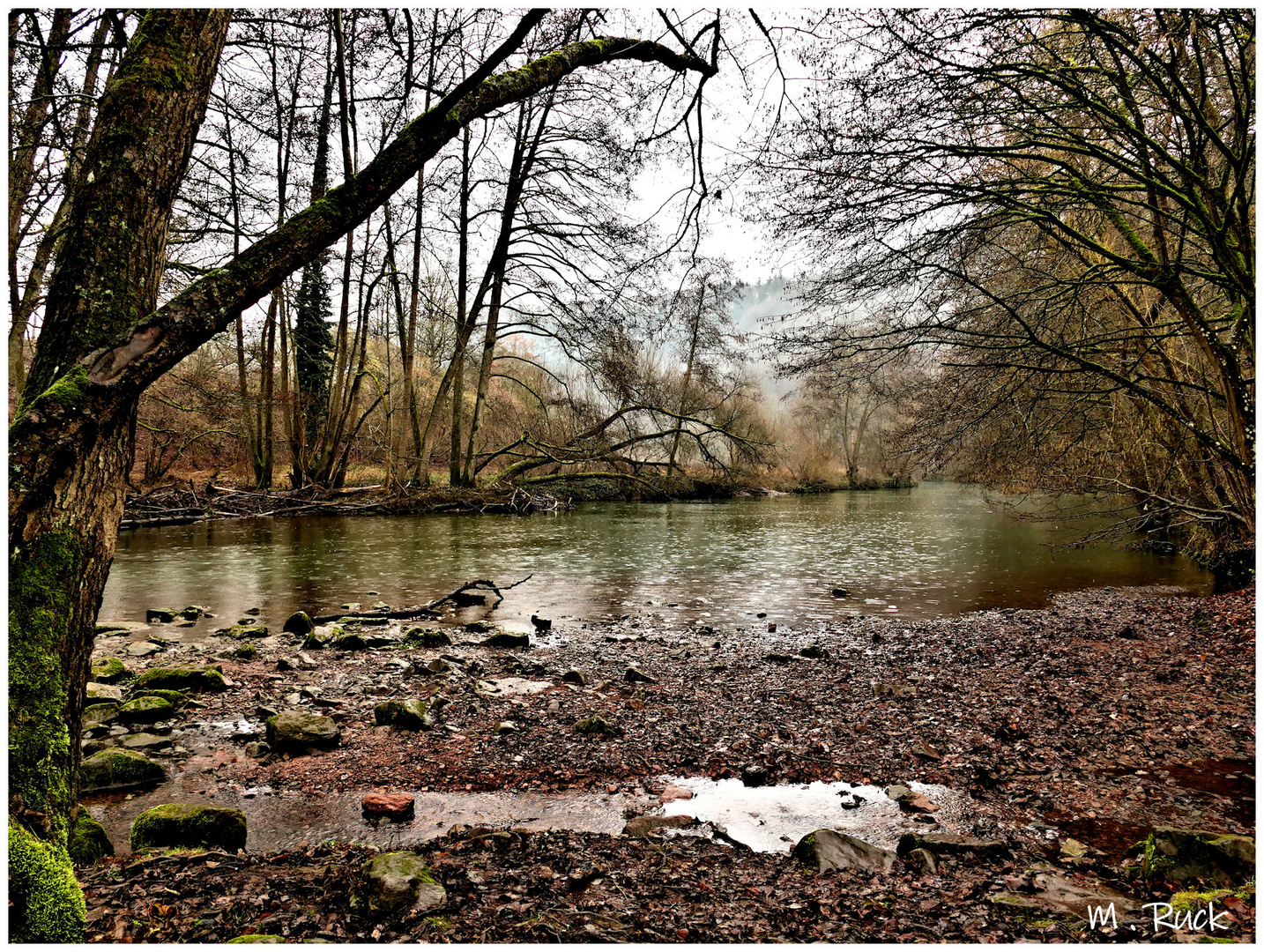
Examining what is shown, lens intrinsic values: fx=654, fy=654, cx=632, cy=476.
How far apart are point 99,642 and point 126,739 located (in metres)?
3.46

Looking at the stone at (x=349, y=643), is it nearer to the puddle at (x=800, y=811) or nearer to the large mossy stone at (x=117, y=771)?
the large mossy stone at (x=117, y=771)

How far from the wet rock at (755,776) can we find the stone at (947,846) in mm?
971

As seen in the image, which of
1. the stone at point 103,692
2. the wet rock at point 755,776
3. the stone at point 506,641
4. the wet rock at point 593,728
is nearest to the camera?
the wet rock at point 755,776

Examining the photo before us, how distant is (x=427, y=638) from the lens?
299 inches

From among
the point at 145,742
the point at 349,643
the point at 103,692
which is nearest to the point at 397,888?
the point at 145,742

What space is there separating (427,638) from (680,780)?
4.40 metres

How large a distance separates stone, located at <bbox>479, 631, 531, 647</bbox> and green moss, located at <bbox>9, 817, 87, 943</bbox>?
528 centimetres

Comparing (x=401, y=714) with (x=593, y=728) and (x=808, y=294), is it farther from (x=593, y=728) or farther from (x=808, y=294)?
(x=808, y=294)

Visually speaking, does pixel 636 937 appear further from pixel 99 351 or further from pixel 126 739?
pixel 126 739

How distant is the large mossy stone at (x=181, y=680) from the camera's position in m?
5.55

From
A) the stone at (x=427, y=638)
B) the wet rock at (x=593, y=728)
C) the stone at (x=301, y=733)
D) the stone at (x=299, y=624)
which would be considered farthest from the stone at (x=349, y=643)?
the wet rock at (x=593, y=728)

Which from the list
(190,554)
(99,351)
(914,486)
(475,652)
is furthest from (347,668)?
(914,486)

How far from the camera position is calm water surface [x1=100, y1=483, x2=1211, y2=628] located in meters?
10.0

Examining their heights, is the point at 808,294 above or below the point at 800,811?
above
